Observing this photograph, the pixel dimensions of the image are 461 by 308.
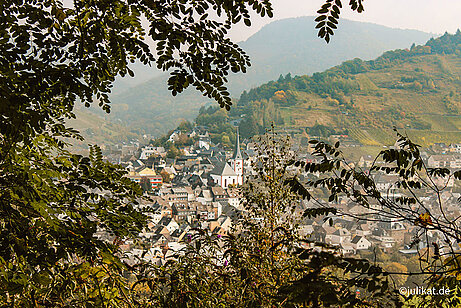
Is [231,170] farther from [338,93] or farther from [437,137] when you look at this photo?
[338,93]

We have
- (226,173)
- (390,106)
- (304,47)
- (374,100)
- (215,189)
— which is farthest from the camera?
(304,47)

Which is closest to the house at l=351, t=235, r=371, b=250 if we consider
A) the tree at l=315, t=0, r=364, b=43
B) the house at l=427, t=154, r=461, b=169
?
the house at l=427, t=154, r=461, b=169

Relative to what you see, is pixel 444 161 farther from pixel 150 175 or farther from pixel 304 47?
pixel 304 47

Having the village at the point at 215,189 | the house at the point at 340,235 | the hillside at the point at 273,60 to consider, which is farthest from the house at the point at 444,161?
the hillside at the point at 273,60

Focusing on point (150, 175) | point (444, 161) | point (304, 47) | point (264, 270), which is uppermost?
point (304, 47)

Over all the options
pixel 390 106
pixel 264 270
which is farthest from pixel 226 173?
pixel 264 270

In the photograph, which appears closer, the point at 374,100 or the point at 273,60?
the point at 374,100

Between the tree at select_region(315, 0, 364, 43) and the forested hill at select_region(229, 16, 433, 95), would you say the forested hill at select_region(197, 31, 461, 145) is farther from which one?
the tree at select_region(315, 0, 364, 43)
